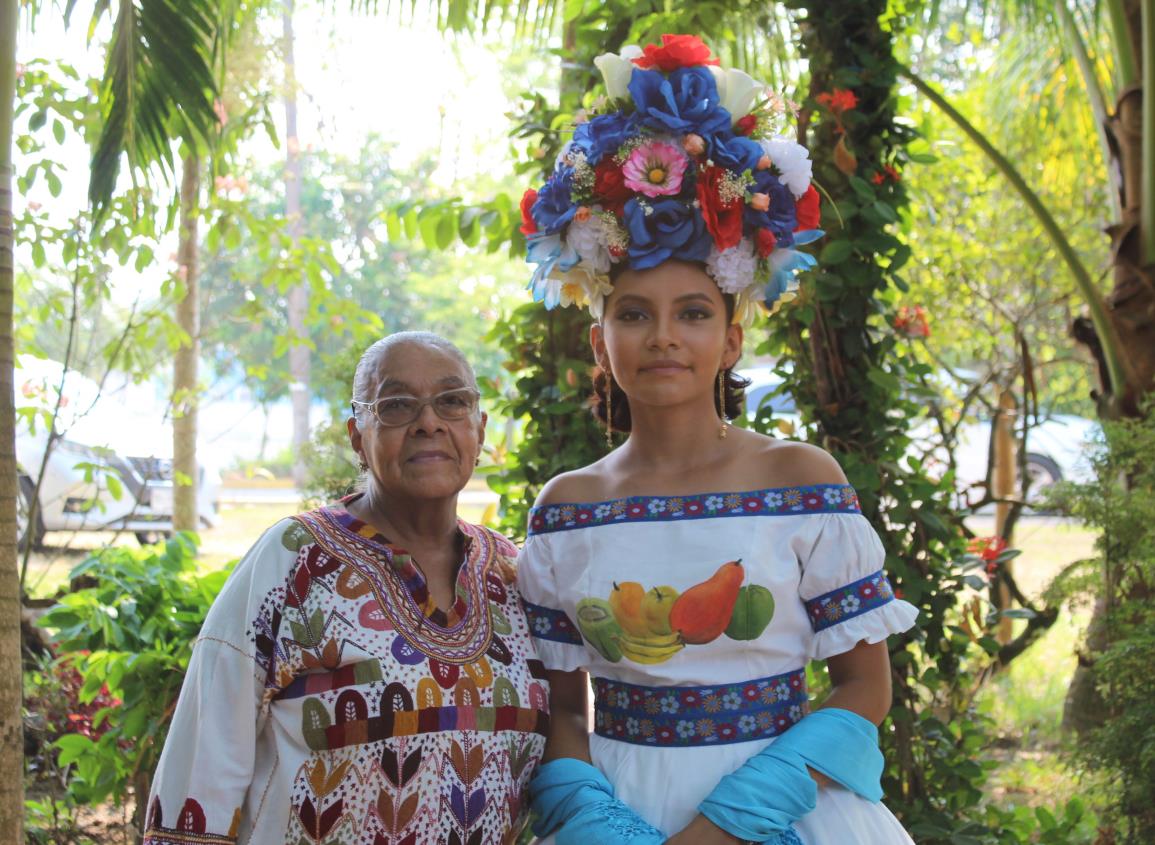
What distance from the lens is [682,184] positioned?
2.17 metres

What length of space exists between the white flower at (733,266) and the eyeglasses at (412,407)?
52 cm

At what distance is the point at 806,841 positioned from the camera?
203 cm

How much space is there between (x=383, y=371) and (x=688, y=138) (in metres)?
0.71

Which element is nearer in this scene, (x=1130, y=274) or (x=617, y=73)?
(x=617, y=73)

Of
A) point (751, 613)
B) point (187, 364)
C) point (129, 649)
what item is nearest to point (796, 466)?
point (751, 613)

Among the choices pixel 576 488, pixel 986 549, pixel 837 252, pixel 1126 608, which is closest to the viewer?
pixel 576 488

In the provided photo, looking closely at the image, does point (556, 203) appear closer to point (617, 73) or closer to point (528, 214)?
point (528, 214)

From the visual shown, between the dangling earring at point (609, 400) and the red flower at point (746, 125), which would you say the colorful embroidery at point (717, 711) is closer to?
the dangling earring at point (609, 400)

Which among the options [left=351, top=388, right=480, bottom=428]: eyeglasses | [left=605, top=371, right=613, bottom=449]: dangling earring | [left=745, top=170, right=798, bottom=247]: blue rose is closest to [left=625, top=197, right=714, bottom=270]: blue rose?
[left=745, top=170, right=798, bottom=247]: blue rose

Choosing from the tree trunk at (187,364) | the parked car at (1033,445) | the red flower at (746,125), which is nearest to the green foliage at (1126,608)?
the parked car at (1033,445)

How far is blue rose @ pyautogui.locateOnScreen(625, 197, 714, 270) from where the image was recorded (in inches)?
84.4

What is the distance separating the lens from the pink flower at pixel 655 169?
2148mm

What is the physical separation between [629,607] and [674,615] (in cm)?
9

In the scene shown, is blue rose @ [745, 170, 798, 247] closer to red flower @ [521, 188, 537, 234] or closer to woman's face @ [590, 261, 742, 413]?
woman's face @ [590, 261, 742, 413]
